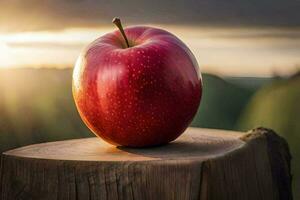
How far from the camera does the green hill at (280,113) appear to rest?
9.29 feet

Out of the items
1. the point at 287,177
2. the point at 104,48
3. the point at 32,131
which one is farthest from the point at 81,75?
the point at 32,131

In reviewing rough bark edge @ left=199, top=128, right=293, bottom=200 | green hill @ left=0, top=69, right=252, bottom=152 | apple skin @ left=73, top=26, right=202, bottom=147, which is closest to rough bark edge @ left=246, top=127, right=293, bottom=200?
rough bark edge @ left=199, top=128, right=293, bottom=200

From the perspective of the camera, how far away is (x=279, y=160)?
147cm

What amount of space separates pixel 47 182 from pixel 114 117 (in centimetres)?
19

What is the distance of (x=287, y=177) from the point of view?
1495 mm

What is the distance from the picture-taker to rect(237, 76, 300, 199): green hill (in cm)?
283

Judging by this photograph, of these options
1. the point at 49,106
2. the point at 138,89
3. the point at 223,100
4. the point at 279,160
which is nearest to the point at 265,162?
the point at 279,160

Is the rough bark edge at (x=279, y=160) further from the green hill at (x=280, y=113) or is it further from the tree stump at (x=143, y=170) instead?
the green hill at (x=280, y=113)

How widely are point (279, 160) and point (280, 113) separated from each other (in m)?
1.49

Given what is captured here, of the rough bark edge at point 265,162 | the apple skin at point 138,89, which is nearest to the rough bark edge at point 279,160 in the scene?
the rough bark edge at point 265,162

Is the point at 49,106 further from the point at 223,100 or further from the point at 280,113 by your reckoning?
the point at 280,113

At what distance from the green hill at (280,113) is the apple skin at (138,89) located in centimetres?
150

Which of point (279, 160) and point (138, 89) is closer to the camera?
point (138, 89)

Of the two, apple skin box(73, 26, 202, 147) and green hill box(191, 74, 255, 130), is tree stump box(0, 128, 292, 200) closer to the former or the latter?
apple skin box(73, 26, 202, 147)
